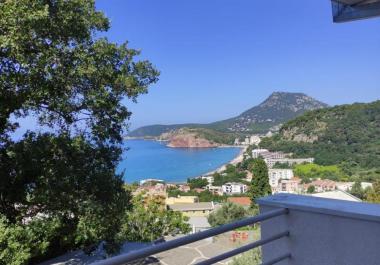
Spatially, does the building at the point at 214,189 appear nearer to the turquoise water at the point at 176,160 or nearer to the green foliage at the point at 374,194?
the turquoise water at the point at 176,160

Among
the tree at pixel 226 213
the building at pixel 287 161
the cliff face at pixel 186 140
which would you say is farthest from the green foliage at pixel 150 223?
the cliff face at pixel 186 140

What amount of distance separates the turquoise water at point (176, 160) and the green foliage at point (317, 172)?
77.7ft

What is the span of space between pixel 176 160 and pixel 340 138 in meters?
41.3

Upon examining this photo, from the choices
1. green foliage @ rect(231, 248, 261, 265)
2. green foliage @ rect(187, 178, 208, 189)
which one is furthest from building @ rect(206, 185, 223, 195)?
green foliage @ rect(231, 248, 261, 265)

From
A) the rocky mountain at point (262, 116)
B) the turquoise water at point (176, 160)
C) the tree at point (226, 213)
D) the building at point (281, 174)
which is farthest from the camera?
the rocky mountain at point (262, 116)

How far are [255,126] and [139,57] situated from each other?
239ft

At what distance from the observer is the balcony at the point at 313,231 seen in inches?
57.1

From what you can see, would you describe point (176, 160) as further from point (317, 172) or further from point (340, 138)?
point (340, 138)

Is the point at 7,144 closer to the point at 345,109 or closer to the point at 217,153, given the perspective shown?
the point at 345,109

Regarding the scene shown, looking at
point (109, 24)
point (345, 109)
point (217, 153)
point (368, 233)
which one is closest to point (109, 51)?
point (109, 24)

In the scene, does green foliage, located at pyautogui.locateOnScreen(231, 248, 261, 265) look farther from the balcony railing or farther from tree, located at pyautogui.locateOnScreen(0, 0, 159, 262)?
the balcony railing

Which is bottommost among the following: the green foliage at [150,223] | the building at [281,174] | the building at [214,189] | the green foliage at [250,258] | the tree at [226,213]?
the building at [214,189]

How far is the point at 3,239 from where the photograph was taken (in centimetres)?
447

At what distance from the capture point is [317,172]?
125ft
